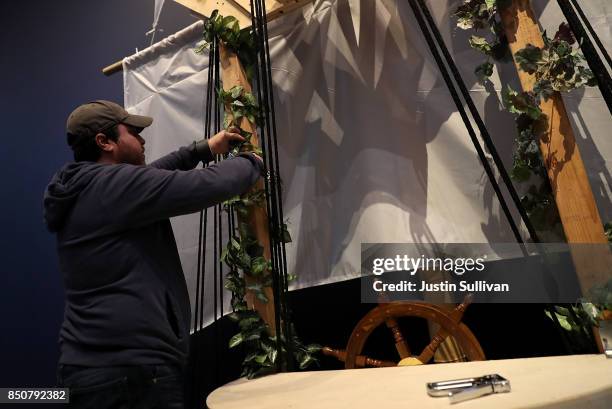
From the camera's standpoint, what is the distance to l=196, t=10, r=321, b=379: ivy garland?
4.74 feet

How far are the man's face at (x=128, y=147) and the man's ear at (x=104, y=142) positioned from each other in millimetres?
18

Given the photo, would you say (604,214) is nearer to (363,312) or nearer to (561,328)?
(561,328)

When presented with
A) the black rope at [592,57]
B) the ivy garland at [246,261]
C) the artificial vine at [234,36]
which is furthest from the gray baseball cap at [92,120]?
the black rope at [592,57]

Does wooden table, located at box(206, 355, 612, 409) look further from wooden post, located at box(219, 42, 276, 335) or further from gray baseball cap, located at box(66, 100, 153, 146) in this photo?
gray baseball cap, located at box(66, 100, 153, 146)

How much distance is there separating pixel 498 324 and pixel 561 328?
824 millimetres

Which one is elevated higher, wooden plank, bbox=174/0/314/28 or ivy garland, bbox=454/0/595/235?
wooden plank, bbox=174/0/314/28

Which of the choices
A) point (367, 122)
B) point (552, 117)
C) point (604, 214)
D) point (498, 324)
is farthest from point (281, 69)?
point (498, 324)

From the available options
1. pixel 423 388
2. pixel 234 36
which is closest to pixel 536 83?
pixel 423 388

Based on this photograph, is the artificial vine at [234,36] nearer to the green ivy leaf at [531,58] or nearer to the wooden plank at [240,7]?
the wooden plank at [240,7]

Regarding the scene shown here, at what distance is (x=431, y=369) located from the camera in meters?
1.04

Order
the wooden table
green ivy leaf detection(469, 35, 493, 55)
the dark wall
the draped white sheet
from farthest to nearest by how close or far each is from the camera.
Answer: the dark wall, the draped white sheet, green ivy leaf detection(469, 35, 493, 55), the wooden table

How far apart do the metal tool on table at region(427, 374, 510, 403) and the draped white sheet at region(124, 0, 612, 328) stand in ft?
2.55

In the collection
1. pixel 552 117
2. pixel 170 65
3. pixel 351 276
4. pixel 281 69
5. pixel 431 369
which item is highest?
pixel 170 65

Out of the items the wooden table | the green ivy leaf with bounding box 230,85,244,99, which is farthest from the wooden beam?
the wooden table
